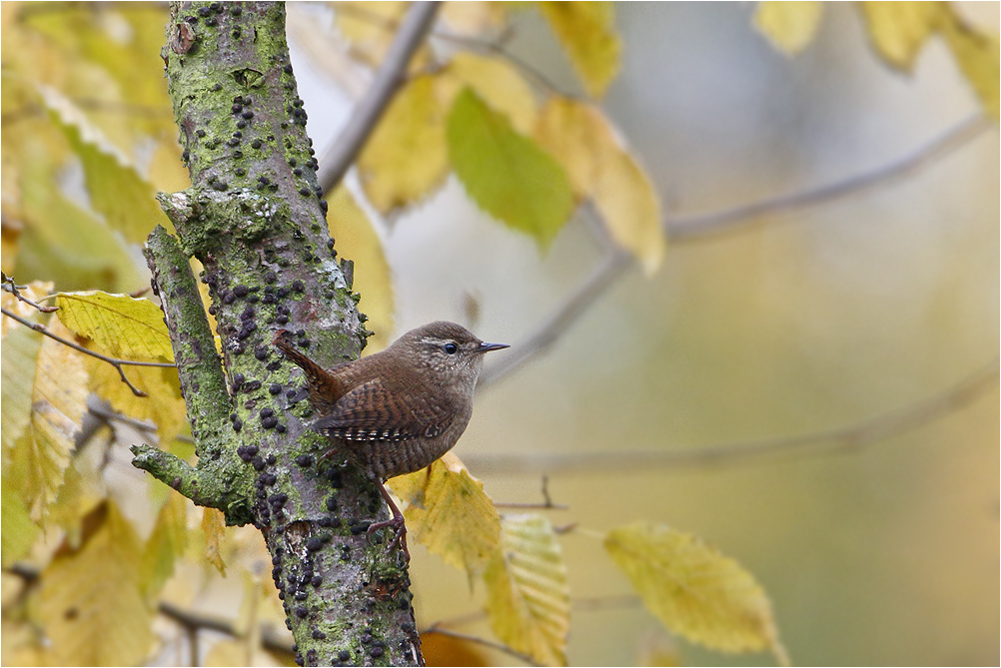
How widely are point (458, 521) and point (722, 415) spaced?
330 inches

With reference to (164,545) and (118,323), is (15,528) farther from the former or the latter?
(118,323)

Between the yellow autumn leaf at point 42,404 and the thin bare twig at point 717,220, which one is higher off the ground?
the thin bare twig at point 717,220

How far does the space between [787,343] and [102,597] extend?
29.4 feet

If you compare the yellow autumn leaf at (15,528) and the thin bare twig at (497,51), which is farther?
the thin bare twig at (497,51)

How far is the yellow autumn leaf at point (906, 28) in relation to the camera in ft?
9.35

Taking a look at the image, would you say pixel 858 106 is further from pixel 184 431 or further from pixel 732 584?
pixel 184 431

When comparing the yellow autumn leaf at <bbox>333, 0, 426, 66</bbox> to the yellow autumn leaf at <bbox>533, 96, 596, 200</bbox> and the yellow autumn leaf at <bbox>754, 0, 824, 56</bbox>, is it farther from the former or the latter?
the yellow autumn leaf at <bbox>754, 0, 824, 56</bbox>

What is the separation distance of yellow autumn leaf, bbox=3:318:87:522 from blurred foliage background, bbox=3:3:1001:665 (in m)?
6.18

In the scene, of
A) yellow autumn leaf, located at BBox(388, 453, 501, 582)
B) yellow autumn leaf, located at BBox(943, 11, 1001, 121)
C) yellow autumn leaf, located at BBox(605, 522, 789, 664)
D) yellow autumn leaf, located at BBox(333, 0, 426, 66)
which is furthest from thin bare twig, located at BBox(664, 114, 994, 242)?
yellow autumn leaf, located at BBox(388, 453, 501, 582)

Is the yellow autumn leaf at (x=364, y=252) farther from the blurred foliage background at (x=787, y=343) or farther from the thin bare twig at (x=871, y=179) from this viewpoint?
the blurred foliage background at (x=787, y=343)

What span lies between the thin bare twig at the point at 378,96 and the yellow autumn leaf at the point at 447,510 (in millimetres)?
933

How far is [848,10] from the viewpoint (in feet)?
34.4

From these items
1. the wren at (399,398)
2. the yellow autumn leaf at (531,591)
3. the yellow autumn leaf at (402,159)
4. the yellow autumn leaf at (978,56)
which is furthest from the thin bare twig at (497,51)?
the yellow autumn leaf at (531,591)

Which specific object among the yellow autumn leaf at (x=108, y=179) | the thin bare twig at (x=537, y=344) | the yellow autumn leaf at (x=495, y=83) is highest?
the yellow autumn leaf at (x=495, y=83)
